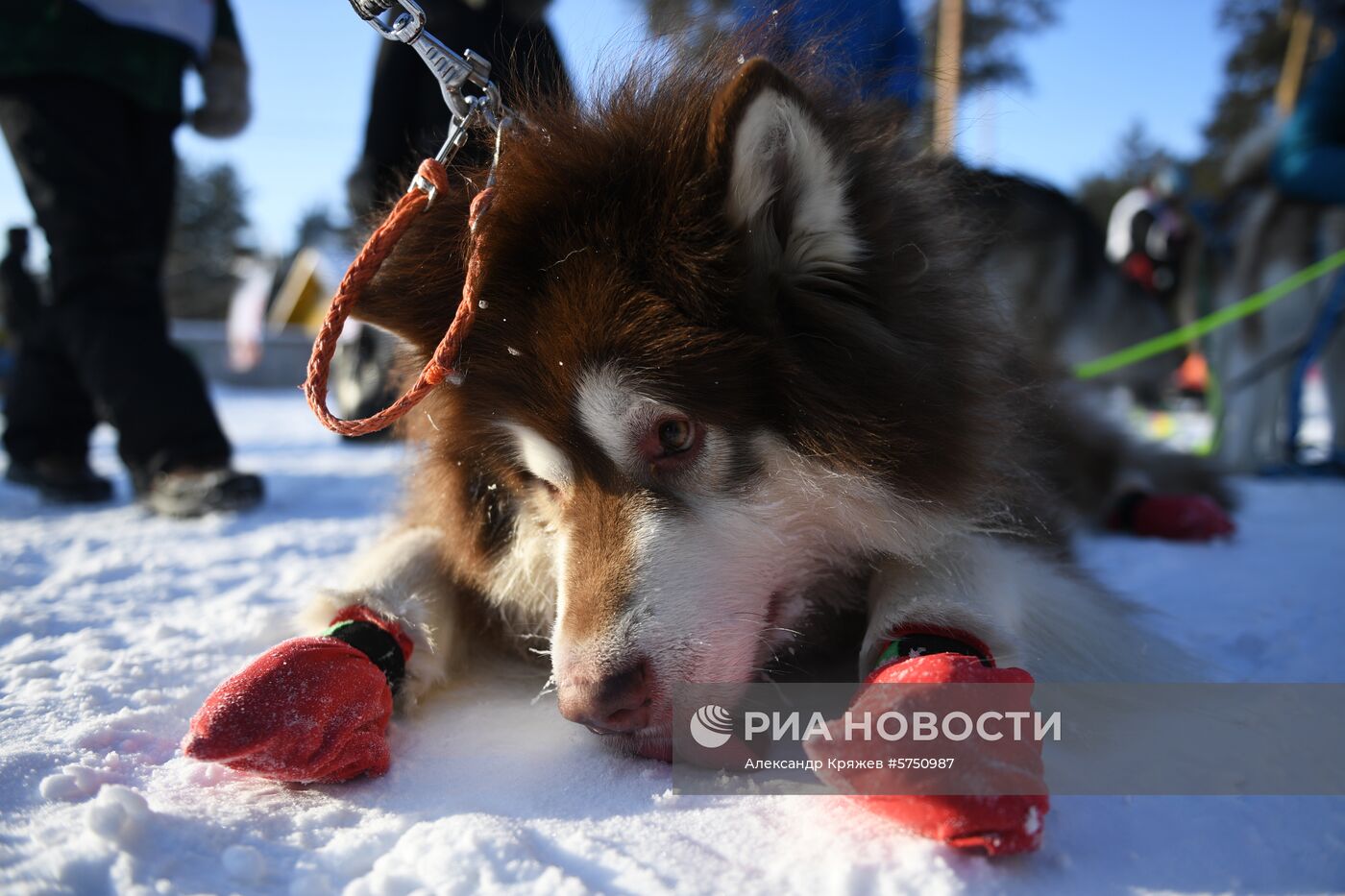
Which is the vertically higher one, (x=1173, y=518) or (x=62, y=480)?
(x=1173, y=518)

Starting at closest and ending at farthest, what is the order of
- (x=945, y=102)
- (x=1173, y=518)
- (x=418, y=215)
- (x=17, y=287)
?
1. (x=418, y=215)
2. (x=945, y=102)
3. (x=1173, y=518)
4. (x=17, y=287)

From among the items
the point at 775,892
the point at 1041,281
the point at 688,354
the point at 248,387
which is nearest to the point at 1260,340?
the point at 1041,281

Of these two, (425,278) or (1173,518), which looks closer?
(425,278)

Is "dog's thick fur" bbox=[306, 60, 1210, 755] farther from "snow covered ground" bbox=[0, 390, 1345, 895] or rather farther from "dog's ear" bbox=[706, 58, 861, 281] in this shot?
"snow covered ground" bbox=[0, 390, 1345, 895]

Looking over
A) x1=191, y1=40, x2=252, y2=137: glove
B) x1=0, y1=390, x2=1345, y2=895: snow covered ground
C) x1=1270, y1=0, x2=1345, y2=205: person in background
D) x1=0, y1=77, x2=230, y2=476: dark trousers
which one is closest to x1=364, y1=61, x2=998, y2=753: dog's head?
x1=0, y1=390, x2=1345, y2=895: snow covered ground

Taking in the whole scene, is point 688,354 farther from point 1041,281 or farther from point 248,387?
point 248,387

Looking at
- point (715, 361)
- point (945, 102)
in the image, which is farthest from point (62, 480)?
point (945, 102)

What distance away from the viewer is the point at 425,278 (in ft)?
6.18

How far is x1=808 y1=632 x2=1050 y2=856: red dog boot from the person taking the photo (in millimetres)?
1182

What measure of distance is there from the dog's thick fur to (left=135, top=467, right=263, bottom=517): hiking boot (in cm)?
248

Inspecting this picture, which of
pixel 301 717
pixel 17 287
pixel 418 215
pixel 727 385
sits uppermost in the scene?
pixel 17 287

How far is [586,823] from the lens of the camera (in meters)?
1.37

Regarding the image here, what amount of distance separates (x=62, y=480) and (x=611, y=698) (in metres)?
4.45

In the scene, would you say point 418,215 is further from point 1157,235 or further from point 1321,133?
point 1157,235
